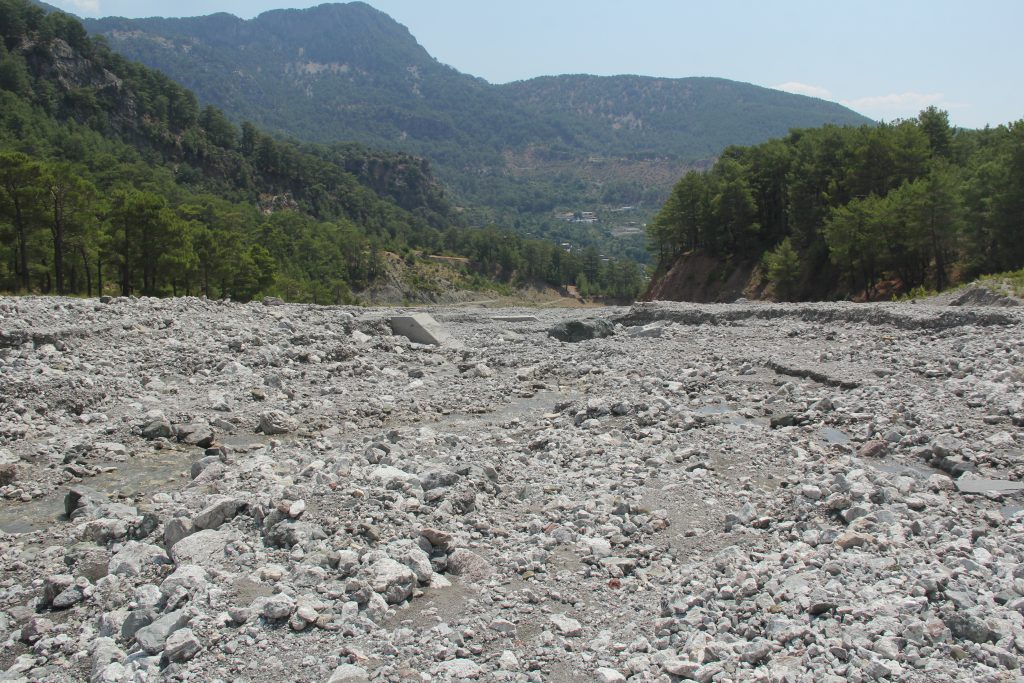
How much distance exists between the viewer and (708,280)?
63.2 m

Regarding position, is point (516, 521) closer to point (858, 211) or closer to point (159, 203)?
point (858, 211)

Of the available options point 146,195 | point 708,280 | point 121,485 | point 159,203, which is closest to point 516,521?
point 121,485

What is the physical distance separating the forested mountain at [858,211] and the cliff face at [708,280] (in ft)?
0.93

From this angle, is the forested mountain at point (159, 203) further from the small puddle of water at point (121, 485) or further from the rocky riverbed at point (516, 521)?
the small puddle of water at point (121, 485)

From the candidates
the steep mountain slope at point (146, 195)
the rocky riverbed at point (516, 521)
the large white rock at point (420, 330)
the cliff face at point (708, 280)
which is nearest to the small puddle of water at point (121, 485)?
the rocky riverbed at point (516, 521)

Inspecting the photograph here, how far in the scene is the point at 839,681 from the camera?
176 inches

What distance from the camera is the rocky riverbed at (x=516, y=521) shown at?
525cm

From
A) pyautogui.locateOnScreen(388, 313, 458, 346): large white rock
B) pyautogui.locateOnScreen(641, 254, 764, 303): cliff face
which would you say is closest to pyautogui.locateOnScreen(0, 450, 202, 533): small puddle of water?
pyautogui.locateOnScreen(388, 313, 458, 346): large white rock

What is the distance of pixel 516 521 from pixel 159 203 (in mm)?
41393

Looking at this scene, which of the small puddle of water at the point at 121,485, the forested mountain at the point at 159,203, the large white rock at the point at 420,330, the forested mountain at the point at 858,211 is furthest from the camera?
the forested mountain at the point at 159,203

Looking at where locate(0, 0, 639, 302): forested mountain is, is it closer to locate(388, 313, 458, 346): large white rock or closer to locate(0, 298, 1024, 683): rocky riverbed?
locate(388, 313, 458, 346): large white rock

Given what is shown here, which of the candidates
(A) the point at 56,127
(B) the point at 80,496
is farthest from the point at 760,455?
(A) the point at 56,127

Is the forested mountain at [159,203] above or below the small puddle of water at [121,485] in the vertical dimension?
above

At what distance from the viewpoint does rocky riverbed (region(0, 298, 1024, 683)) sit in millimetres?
5250
